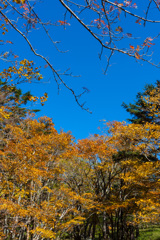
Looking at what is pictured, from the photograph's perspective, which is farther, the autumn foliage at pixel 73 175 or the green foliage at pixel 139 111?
the green foliage at pixel 139 111

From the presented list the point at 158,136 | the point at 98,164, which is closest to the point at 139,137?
the point at 158,136

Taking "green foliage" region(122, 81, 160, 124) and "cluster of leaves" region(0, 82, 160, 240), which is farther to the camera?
"green foliage" region(122, 81, 160, 124)

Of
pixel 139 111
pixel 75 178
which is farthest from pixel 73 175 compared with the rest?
pixel 139 111

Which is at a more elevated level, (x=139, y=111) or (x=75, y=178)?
(x=139, y=111)

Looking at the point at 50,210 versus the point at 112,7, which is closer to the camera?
the point at 112,7

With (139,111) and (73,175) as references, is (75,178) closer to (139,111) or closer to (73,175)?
(73,175)

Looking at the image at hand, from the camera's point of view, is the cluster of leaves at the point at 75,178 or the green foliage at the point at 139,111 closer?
the cluster of leaves at the point at 75,178

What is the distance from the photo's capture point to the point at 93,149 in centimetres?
1173

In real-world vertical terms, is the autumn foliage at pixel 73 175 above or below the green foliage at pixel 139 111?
below

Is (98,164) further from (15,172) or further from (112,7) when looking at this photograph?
(112,7)

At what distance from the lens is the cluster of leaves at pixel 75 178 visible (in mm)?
8094

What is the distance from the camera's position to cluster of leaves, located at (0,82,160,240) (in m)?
8.09

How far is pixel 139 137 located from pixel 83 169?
6357 millimetres

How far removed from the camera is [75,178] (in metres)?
13.5
